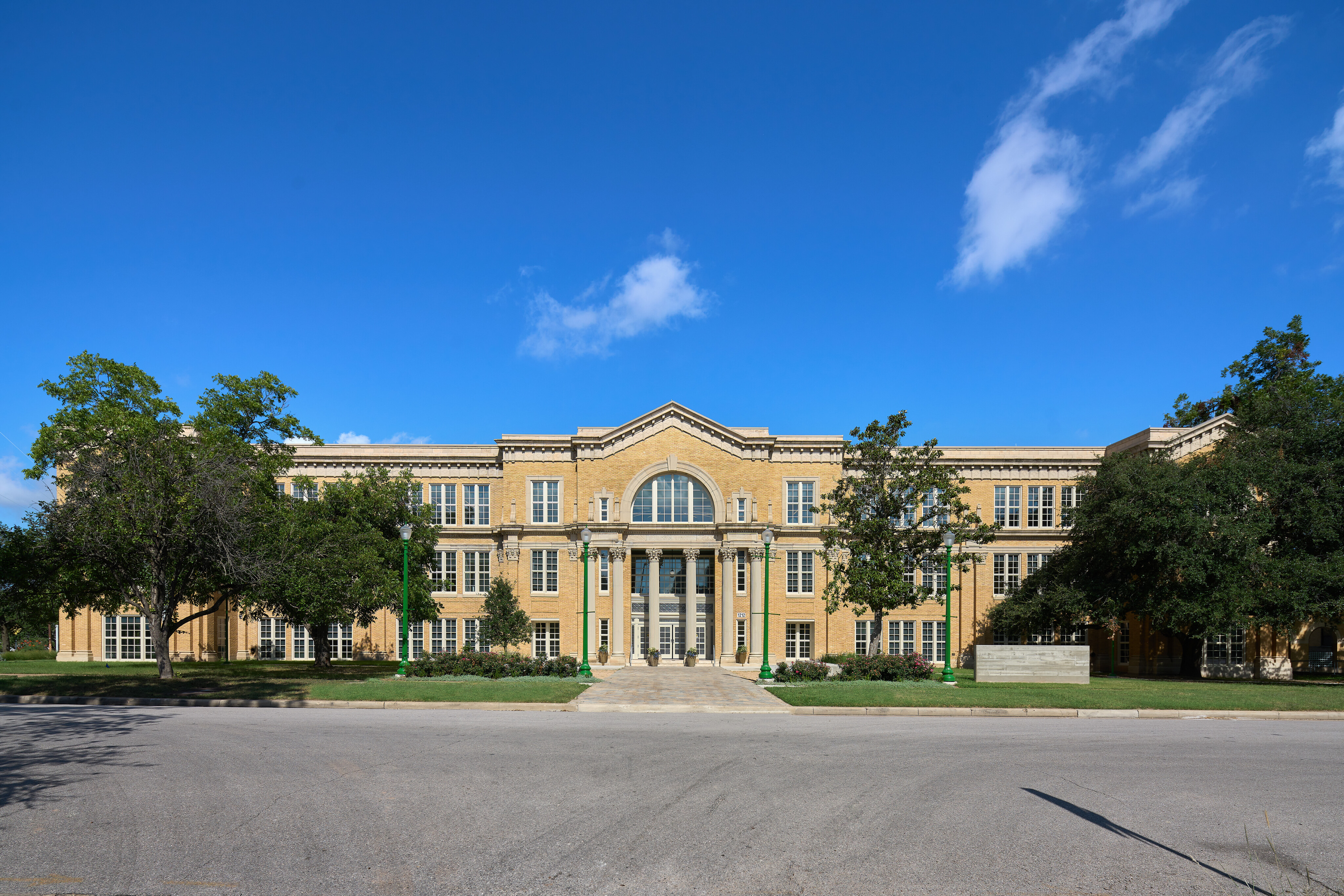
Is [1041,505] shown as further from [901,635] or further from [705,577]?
[705,577]

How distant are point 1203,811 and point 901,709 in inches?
397

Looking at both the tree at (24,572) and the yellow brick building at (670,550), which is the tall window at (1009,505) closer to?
the yellow brick building at (670,550)

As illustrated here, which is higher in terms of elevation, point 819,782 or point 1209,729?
point 819,782

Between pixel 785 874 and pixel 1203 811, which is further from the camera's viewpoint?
pixel 1203 811

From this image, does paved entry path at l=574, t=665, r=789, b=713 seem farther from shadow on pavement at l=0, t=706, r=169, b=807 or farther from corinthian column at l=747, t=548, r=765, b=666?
shadow on pavement at l=0, t=706, r=169, b=807

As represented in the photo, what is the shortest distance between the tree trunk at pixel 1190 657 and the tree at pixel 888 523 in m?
11.1

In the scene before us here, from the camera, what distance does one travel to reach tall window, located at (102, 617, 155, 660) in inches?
1678

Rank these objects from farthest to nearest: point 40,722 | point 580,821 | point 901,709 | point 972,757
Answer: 1. point 901,709
2. point 40,722
3. point 972,757
4. point 580,821

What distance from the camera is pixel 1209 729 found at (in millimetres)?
17047

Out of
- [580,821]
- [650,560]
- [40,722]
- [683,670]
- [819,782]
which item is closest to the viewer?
[580,821]

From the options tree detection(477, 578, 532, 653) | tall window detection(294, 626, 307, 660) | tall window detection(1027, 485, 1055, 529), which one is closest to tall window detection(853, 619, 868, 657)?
tall window detection(1027, 485, 1055, 529)

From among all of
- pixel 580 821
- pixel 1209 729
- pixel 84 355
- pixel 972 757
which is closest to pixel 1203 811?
pixel 972 757

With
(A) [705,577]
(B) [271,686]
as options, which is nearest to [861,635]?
(A) [705,577]

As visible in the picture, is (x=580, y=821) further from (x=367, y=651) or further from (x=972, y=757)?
(x=367, y=651)
